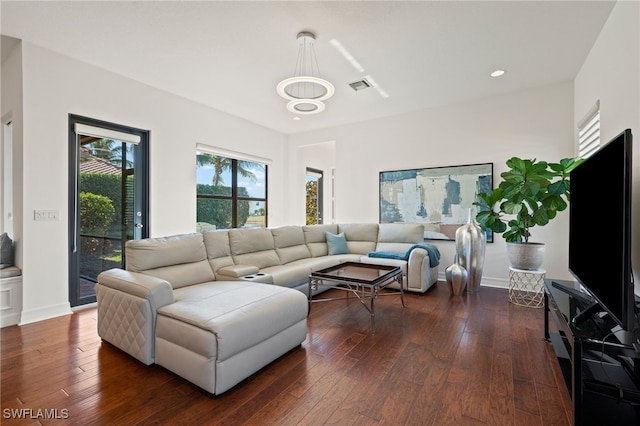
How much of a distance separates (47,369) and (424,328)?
2994mm

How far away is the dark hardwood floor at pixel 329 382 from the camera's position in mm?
1609

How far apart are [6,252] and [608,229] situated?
4.96 meters

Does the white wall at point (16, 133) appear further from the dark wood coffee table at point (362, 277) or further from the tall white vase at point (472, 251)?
the tall white vase at point (472, 251)

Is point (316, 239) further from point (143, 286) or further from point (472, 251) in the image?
point (143, 286)

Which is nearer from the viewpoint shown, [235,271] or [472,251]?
[235,271]

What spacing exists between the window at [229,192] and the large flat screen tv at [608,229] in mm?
4674

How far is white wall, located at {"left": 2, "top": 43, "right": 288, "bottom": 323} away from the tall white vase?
3943mm

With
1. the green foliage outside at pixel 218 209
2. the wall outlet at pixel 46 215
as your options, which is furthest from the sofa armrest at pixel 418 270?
the wall outlet at pixel 46 215

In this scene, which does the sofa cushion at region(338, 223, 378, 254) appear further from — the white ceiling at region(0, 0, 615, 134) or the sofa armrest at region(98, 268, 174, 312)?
the sofa armrest at region(98, 268, 174, 312)

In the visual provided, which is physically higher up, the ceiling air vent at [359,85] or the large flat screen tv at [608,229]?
the ceiling air vent at [359,85]

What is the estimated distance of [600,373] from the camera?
1.47m

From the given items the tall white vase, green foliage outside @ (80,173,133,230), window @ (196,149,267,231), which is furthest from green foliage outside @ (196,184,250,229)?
the tall white vase

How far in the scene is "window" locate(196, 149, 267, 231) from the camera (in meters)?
4.91

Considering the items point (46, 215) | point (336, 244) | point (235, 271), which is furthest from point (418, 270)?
point (46, 215)
